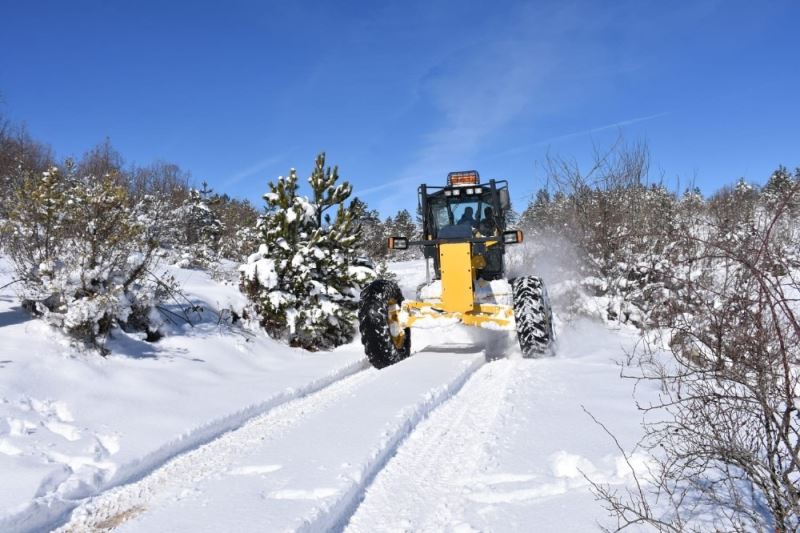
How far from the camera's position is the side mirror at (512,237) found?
804cm

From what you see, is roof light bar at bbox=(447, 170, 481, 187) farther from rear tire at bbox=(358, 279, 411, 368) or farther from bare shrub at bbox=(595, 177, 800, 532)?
bare shrub at bbox=(595, 177, 800, 532)

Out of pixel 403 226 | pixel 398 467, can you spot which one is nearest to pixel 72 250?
pixel 398 467

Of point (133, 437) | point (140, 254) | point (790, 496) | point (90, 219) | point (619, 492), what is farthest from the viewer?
point (140, 254)

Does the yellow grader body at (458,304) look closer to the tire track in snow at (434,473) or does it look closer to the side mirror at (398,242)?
the side mirror at (398,242)

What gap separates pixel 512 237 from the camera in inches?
321

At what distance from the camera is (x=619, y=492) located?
10.5 feet

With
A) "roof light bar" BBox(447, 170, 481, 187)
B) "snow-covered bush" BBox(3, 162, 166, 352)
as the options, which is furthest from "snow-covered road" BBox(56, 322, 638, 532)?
"roof light bar" BBox(447, 170, 481, 187)

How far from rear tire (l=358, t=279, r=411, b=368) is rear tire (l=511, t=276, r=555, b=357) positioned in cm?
179

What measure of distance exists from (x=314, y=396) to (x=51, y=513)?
3.01m

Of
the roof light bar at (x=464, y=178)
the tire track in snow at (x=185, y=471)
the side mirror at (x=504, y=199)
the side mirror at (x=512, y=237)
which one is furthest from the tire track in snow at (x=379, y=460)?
the roof light bar at (x=464, y=178)

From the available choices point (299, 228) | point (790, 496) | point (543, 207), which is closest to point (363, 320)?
point (299, 228)

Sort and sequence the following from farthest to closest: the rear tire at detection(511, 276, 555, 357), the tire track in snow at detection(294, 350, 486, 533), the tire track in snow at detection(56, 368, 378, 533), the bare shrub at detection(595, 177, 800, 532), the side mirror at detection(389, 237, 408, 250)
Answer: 1. the side mirror at detection(389, 237, 408, 250)
2. the rear tire at detection(511, 276, 555, 357)
3. the tire track in snow at detection(56, 368, 378, 533)
4. the tire track in snow at detection(294, 350, 486, 533)
5. the bare shrub at detection(595, 177, 800, 532)

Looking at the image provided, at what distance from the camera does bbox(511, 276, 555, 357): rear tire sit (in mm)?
7426

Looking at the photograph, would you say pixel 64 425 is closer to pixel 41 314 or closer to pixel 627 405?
pixel 41 314
